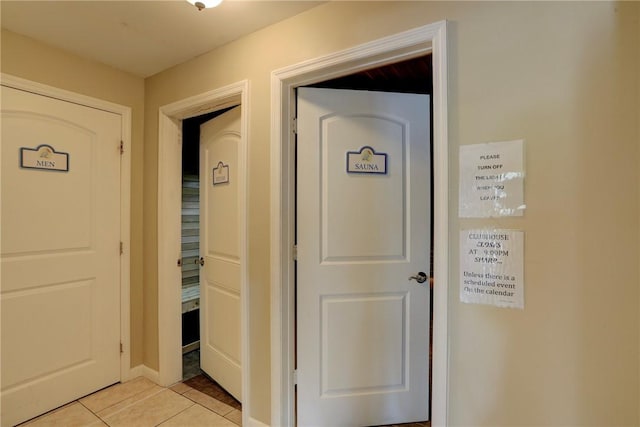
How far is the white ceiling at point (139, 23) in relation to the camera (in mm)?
1471

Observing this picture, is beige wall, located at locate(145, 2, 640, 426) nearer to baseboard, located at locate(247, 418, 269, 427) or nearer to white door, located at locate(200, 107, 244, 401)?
baseboard, located at locate(247, 418, 269, 427)

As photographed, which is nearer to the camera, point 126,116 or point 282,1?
point 282,1

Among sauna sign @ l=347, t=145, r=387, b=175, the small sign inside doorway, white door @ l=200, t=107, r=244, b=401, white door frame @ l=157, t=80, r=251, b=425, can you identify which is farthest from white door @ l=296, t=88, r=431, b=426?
white door frame @ l=157, t=80, r=251, b=425

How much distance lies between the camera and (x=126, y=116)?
2178mm

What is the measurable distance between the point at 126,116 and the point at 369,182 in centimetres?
188

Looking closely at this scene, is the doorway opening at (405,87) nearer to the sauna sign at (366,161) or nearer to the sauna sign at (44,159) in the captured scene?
the sauna sign at (366,161)

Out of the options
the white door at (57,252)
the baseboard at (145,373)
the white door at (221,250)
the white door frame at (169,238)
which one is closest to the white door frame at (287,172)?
the white door at (221,250)

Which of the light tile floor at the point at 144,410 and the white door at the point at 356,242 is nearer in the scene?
the white door at the point at 356,242

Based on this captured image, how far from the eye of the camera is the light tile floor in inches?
69.8

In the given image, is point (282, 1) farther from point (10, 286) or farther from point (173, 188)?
point (10, 286)

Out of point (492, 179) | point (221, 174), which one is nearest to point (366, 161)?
point (492, 179)

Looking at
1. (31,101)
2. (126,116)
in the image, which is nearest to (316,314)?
(126,116)

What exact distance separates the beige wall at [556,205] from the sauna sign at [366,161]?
519 millimetres

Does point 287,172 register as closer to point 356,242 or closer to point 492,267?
point 356,242
